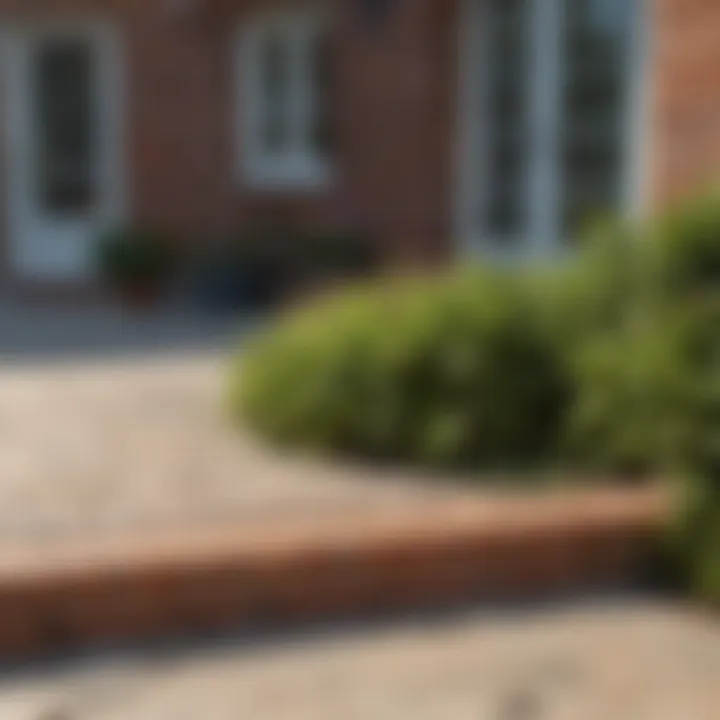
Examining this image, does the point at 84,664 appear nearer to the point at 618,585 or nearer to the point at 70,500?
the point at 70,500

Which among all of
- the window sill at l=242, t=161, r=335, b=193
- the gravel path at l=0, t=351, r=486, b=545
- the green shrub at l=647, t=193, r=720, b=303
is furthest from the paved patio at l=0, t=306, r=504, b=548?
the window sill at l=242, t=161, r=335, b=193

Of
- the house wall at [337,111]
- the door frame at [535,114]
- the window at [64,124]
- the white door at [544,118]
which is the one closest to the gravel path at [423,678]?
the door frame at [535,114]

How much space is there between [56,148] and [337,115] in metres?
3.59

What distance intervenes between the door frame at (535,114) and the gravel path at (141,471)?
3684 mm

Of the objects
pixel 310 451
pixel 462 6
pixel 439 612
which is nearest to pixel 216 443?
pixel 310 451

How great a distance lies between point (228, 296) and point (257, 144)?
1959mm

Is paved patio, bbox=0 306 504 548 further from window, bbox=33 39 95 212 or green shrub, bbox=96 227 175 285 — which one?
window, bbox=33 39 95 212

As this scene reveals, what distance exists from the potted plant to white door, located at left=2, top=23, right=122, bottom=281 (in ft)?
4.38

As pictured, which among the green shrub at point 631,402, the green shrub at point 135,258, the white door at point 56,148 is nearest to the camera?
the green shrub at point 631,402

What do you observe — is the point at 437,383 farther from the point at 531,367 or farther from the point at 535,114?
the point at 535,114

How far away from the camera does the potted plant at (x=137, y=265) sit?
47.9 feet

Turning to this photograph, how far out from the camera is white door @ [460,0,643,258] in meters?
11.7

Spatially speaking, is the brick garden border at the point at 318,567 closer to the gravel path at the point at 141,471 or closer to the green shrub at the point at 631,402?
the green shrub at the point at 631,402

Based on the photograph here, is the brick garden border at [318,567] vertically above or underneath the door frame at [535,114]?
underneath
